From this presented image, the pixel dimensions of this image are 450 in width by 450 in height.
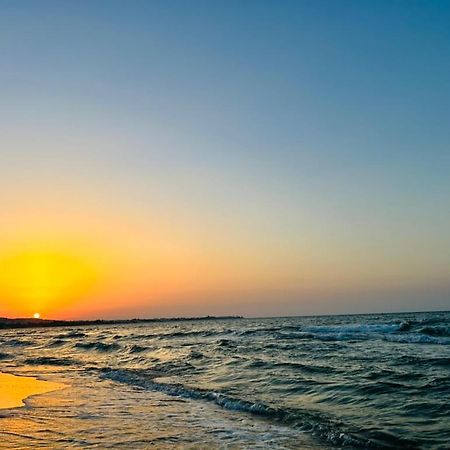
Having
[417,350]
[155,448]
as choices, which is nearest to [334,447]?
[155,448]

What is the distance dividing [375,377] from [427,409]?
4089 mm

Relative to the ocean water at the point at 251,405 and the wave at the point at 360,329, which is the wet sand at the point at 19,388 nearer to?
the ocean water at the point at 251,405

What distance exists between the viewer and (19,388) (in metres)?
16.8

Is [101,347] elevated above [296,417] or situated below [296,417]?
below

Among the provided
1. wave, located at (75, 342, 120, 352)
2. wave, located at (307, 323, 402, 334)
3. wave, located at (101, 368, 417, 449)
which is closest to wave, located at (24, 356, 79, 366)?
wave, located at (75, 342, 120, 352)

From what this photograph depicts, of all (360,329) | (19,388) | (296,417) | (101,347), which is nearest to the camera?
(296,417)

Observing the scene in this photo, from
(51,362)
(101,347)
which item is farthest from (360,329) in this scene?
(51,362)

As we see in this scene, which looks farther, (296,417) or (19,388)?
(19,388)

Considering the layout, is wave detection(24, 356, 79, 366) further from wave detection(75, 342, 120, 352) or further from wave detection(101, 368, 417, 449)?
wave detection(101, 368, 417, 449)

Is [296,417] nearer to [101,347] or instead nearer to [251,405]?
[251,405]

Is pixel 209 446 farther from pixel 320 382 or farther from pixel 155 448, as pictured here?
pixel 320 382

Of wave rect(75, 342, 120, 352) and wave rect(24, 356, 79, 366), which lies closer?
wave rect(24, 356, 79, 366)

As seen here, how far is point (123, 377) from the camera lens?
19719 millimetres

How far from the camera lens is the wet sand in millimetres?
13898
